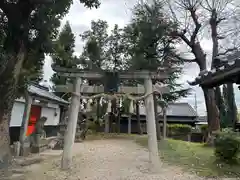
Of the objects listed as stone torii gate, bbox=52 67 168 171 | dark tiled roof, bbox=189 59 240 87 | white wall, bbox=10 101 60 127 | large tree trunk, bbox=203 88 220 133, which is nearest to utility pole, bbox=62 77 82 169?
stone torii gate, bbox=52 67 168 171

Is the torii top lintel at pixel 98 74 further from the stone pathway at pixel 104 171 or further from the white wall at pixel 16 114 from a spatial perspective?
the white wall at pixel 16 114

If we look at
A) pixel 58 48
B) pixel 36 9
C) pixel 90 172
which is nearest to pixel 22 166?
pixel 90 172

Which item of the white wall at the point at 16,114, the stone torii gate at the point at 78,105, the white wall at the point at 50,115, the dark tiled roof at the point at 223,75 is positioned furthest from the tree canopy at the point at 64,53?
the dark tiled roof at the point at 223,75

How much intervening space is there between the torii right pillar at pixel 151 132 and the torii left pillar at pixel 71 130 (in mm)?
1904

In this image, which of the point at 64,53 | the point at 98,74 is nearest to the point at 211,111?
the point at 98,74

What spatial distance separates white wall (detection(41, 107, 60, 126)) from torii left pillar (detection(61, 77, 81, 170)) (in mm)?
7007

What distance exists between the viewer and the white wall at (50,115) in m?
13.1

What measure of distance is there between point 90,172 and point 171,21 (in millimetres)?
9899

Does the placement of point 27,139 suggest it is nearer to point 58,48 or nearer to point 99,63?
point 58,48

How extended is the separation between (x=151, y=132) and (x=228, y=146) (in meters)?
2.20

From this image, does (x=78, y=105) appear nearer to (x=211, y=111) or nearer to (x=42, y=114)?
→ (x=42, y=114)

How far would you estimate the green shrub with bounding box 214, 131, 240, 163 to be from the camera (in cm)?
633

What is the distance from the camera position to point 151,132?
20.2 feet

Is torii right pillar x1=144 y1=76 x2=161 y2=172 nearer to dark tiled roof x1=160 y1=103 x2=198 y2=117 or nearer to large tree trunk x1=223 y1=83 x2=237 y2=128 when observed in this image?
large tree trunk x1=223 y1=83 x2=237 y2=128
